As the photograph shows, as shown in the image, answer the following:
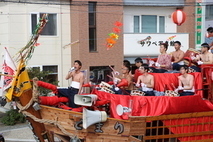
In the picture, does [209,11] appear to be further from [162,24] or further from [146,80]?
[146,80]

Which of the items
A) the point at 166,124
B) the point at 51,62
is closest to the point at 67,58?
the point at 51,62

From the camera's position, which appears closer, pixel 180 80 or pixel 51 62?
pixel 180 80

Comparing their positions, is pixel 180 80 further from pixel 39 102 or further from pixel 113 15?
pixel 113 15

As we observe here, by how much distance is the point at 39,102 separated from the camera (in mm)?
6625

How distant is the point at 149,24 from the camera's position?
19.3 meters

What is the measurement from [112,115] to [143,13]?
12.8m

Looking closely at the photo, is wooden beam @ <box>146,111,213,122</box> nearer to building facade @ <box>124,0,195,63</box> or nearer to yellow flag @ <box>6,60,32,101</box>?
yellow flag @ <box>6,60,32,101</box>

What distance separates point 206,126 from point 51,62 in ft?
35.0

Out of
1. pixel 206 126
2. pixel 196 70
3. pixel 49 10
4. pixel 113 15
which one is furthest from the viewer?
pixel 113 15

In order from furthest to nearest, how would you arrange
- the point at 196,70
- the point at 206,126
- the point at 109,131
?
the point at 196,70, the point at 206,126, the point at 109,131

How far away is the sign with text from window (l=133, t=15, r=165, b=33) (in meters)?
0.94

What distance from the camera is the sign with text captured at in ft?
59.0

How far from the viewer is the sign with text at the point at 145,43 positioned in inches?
707

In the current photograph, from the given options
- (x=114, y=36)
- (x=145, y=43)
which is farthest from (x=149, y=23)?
(x=114, y=36)
